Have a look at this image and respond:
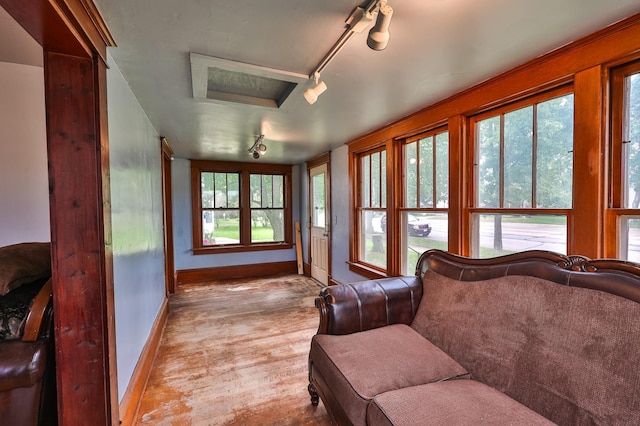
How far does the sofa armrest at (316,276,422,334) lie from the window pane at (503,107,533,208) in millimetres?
881

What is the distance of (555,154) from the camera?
172cm

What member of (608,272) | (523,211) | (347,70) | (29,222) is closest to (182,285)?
(29,222)

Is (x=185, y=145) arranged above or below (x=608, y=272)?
above

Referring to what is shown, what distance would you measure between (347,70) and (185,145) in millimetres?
2901

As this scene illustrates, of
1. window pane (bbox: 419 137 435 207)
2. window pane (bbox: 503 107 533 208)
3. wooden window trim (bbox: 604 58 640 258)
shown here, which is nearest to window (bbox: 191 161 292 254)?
window pane (bbox: 419 137 435 207)

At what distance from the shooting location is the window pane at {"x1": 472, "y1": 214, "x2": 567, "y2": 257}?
1.75 metres

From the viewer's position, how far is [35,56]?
1694mm

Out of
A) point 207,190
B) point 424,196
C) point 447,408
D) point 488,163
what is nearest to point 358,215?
point 424,196

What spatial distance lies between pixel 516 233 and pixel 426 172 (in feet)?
3.17

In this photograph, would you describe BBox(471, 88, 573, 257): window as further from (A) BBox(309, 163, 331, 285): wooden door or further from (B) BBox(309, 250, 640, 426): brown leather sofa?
(A) BBox(309, 163, 331, 285): wooden door

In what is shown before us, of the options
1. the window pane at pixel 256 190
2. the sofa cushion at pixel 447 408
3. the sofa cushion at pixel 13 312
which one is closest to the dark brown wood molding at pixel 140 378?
the sofa cushion at pixel 13 312

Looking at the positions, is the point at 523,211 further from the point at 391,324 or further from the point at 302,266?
the point at 302,266

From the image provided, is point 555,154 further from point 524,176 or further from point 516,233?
point 516,233

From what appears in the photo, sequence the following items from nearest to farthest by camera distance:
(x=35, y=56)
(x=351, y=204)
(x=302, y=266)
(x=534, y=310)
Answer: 1. (x=534, y=310)
2. (x=35, y=56)
3. (x=351, y=204)
4. (x=302, y=266)
